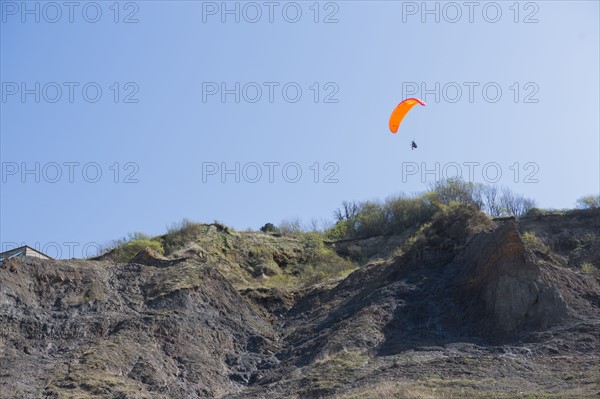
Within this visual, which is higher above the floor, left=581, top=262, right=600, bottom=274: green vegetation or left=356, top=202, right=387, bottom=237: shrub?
left=356, top=202, right=387, bottom=237: shrub

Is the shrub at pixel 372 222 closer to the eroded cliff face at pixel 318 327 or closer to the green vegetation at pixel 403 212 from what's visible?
the green vegetation at pixel 403 212

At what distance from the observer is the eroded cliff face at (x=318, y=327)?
1283 inches

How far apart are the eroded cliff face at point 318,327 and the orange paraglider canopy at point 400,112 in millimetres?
5426

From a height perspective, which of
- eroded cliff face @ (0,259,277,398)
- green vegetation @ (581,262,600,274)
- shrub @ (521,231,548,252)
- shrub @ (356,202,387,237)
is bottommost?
eroded cliff face @ (0,259,277,398)

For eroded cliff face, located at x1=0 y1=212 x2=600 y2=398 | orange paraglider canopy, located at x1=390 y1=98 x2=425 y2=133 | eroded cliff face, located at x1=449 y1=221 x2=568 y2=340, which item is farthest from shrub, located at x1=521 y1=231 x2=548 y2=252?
orange paraglider canopy, located at x1=390 y1=98 x2=425 y2=133

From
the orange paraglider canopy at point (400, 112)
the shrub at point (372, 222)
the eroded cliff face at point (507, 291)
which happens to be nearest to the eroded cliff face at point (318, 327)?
the eroded cliff face at point (507, 291)

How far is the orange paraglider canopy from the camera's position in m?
43.2

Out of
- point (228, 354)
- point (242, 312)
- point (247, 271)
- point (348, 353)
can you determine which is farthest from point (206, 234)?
point (348, 353)

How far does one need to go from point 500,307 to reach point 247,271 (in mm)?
18361

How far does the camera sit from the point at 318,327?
135ft

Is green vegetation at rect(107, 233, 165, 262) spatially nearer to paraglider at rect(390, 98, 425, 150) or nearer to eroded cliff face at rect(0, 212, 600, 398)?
eroded cliff face at rect(0, 212, 600, 398)

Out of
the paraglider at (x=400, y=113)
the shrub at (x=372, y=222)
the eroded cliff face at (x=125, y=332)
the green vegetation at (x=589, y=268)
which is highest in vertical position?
the paraglider at (x=400, y=113)

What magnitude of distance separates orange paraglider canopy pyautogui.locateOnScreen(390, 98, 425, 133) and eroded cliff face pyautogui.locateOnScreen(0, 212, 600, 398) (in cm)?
543

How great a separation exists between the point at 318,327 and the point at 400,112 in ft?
32.4
